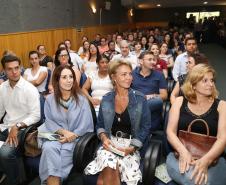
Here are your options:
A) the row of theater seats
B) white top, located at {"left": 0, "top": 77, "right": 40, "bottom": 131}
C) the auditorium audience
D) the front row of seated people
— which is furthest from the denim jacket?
white top, located at {"left": 0, "top": 77, "right": 40, "bottom": 131}

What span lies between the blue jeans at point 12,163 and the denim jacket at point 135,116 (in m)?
0.82

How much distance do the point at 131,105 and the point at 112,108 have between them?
6.8 inches

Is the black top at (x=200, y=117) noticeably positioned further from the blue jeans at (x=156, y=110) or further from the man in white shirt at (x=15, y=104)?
the man in white shirt at (x=15, y=104)

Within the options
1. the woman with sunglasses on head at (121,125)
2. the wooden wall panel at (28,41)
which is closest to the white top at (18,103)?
the woman with sunglasses on head at (121,125)

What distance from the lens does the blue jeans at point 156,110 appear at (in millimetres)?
3455

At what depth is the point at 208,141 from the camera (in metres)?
2.16

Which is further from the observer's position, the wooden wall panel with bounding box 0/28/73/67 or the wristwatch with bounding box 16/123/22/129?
the wooden wall panel with bounding box 0/28/73/67

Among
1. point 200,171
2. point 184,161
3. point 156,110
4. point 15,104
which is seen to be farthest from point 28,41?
point 200,171

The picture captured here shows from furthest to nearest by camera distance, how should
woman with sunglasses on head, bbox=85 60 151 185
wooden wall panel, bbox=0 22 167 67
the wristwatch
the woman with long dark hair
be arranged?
wooden wall panel, bbox=0 22 167 67 < the wristwatch < the woman with long dark hair < woman with sunglasses on head, bbox=85 60 151 185

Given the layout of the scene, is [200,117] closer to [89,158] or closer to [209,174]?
[209,174]

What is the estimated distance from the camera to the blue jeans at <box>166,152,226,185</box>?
2.04 meters

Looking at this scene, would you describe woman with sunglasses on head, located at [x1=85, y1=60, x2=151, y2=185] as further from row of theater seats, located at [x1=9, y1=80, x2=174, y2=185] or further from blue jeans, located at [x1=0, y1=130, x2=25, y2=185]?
blue jeans, located at [x1=0, y1=130, x2=25, y2=185]

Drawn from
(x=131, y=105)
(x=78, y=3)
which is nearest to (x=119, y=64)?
(x=131, y=105)

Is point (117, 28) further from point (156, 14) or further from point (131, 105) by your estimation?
point (131, 105)
